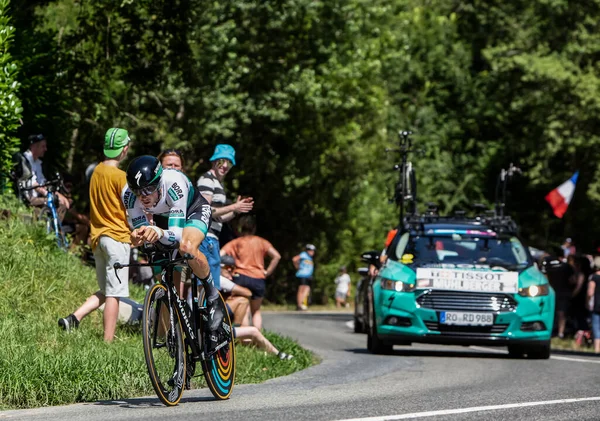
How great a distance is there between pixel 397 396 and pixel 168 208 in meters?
2.40

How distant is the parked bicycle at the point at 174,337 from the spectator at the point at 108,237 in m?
2.23

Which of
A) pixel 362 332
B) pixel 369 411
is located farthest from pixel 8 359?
pixel 362 332

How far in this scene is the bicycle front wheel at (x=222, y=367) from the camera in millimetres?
9820

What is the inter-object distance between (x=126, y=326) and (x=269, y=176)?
30910 mm

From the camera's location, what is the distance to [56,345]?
461 inches

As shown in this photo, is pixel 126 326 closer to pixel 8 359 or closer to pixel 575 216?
pixel 8 359

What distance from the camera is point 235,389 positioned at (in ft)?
36.7

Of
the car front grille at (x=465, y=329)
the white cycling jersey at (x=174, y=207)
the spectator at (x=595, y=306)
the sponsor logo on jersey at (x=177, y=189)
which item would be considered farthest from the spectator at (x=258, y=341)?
the spectator at (x=595, y=306)

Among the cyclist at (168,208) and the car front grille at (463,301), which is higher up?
the cyclist at (168,208)

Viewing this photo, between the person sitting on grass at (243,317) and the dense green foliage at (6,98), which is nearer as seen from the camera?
the person sitting on grass at (243,317)

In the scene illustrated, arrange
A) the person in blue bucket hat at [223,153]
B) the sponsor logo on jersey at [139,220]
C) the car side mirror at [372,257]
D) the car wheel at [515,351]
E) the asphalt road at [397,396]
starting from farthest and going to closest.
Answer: the car side mirror at [372,257], the car wheel at [515,351], the person in blue bucket hat at [223,153], the sponsor logo on jersey at [139,220], the asphalt road at [397,396]

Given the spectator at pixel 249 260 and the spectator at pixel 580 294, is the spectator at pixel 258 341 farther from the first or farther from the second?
the spectator at pixel 580 294

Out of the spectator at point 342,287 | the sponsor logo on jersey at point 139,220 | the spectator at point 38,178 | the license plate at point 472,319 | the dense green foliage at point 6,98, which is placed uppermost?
the dense green foliage at point 6,98

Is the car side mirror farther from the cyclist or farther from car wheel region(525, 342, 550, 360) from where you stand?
the cyclist
